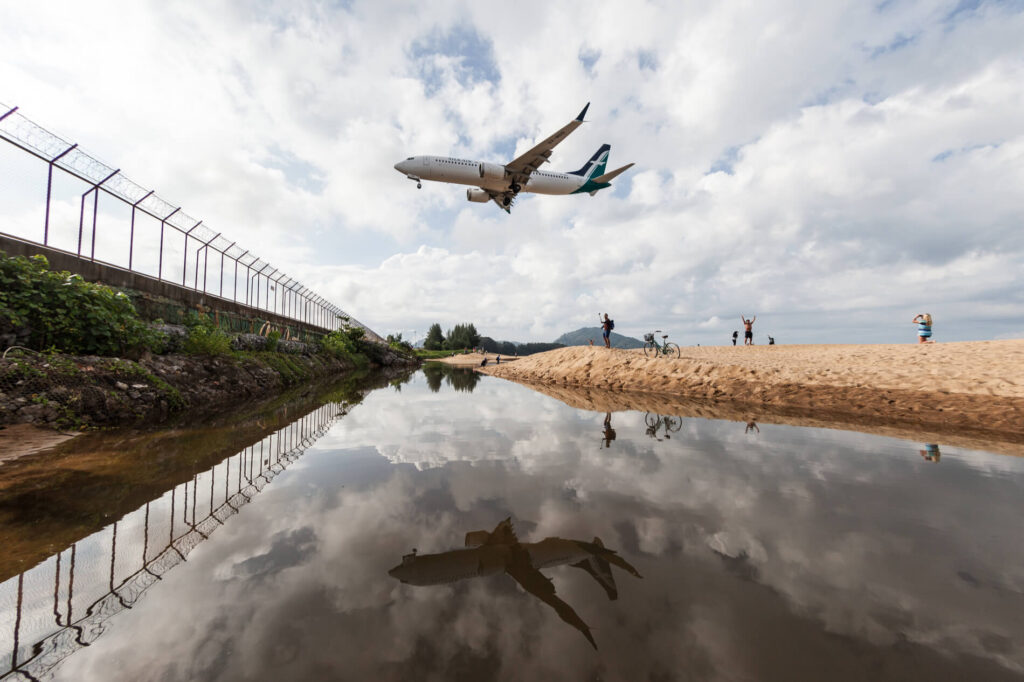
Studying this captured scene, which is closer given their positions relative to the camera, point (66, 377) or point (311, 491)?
point (311, 491)

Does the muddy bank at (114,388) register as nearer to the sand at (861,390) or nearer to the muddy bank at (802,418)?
the muddy bank at (802,418)

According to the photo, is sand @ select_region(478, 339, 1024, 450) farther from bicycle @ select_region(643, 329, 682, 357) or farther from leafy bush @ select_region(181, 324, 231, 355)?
leafy bush @ select_region(181, 324, 231, 355)

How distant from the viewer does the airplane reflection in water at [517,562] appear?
2.54 meters

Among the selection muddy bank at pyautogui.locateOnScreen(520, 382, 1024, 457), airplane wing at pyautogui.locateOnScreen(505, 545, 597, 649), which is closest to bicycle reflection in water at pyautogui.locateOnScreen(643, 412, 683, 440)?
muddy bank at pyautogui.locateOnScreen(520, 382, 1024, 457)

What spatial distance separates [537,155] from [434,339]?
86563mm

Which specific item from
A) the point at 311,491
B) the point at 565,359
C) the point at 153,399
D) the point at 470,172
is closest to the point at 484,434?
the point at 311,491

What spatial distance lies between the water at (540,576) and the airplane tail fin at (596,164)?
36037 millimetres

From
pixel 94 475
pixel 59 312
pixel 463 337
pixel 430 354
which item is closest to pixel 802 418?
pixel 94 475

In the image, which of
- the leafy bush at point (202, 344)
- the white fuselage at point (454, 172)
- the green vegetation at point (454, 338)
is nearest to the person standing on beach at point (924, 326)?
the white fuselage at point (454, 172)

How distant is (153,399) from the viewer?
801cm

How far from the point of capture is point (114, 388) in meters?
7.33

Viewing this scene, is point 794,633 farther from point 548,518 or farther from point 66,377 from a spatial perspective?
point 66,377

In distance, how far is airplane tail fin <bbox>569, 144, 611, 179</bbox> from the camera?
35625 mm

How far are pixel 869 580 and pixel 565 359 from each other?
1912cm
